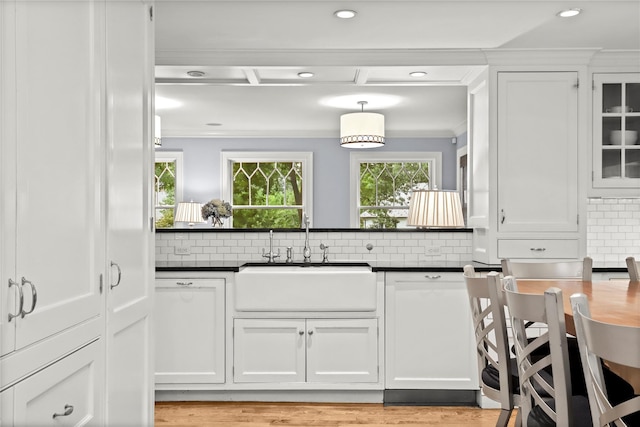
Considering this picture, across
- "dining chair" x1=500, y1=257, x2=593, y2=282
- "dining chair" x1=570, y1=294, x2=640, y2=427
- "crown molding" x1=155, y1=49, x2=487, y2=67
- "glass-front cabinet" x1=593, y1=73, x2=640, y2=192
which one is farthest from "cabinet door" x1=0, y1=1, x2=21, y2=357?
"glass-front cabinet" x1=593, y1=73, x2=640, y2=192

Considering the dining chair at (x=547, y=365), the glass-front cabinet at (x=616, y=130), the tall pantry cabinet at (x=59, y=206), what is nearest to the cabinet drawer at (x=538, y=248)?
the glass-front cabinet at (x=616, y=130)

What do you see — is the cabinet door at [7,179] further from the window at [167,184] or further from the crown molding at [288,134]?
the window at [167,184]

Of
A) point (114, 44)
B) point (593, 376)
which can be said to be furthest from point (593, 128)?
point (114, 44)

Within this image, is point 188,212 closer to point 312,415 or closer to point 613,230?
point 312,415

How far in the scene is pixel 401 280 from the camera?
11.0 feet

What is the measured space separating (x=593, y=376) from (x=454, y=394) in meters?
2.31

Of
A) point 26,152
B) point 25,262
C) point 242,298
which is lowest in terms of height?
point 242,298

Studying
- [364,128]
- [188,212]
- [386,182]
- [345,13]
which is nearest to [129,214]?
[345,13]

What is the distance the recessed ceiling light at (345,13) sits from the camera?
2.89 metres

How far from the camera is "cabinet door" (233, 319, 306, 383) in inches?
132

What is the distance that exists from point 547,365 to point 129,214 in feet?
4.98

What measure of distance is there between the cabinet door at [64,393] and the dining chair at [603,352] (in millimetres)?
1326

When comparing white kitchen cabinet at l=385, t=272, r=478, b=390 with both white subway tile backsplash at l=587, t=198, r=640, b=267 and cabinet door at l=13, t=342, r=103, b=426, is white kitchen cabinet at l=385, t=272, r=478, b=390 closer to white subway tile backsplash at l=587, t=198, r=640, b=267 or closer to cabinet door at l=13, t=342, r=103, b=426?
white subway tile backsplash at l=587, t=198, r=640, b=267

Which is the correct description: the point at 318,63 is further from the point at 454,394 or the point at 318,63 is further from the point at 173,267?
the point at 454,394
